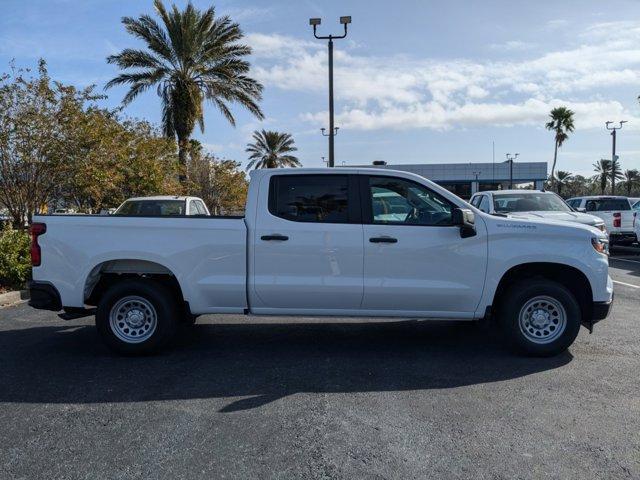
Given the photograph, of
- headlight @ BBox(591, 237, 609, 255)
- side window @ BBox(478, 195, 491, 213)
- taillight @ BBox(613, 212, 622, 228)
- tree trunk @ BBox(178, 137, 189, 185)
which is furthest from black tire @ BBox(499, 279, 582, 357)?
tree trunk @ BBox(178, 137, 189, 185)

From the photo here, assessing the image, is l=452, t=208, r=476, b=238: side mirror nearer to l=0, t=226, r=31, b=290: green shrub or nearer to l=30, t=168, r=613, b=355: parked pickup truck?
l=30, t=168, r=613, b=355: parked pickup truck

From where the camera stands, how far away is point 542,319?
5953mm

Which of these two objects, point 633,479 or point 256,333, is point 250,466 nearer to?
point 633,479

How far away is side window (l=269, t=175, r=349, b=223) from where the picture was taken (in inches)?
232

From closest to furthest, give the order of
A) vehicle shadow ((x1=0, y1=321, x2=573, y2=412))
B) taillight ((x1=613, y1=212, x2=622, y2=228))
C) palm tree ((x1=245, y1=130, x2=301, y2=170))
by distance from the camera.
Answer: vehicle shadow ((x1=0, y1=321, x2=573, y2=412)) → taillight ((x1=613, y1=212, x2=622, y2=228)) → palm tree ((x1=245, y1=130, x2=301, y2=170))

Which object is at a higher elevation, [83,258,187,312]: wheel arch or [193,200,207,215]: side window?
[193,200,207,215]: side window

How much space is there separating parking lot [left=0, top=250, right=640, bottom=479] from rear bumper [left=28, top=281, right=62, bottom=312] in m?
0.58

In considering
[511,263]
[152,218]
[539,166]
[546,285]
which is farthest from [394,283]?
[539,166]

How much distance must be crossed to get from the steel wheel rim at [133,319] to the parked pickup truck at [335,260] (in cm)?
1

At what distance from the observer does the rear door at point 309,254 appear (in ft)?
18.9

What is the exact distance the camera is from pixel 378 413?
443 cm

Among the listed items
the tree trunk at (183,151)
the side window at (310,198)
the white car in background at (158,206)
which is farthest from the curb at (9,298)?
the tree trunk at (183,151)

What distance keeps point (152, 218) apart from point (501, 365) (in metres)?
3.86

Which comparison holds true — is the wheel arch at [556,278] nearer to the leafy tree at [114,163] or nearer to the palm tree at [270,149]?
the leafy tree at [114,163]
